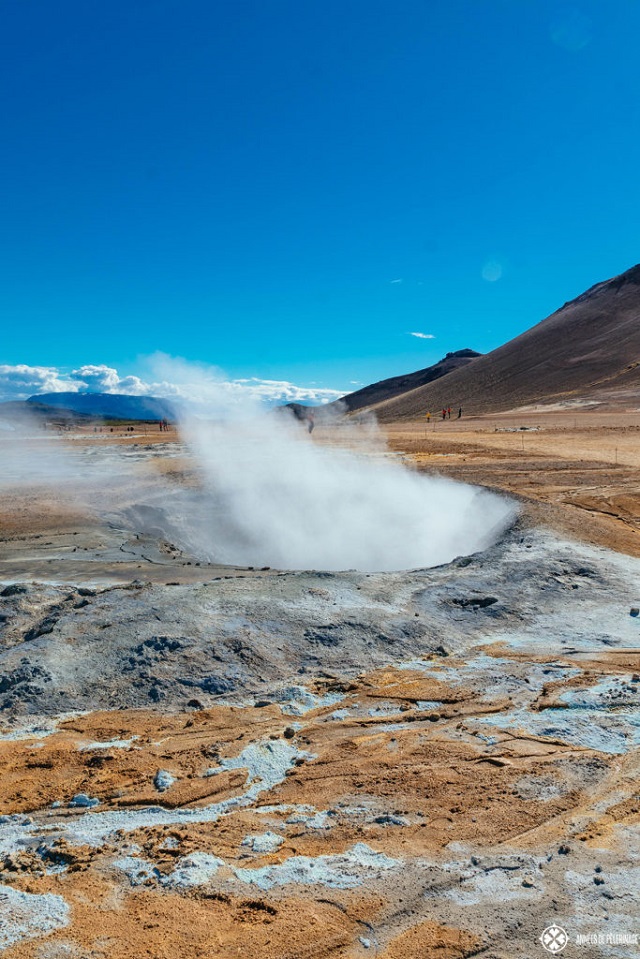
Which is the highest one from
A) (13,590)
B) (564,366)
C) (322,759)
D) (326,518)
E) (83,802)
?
(564,366)

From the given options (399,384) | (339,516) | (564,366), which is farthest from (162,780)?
(399,384)

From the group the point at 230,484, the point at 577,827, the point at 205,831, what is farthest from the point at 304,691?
the point at 230,484

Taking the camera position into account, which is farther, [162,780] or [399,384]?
[399,384]

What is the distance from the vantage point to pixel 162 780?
14.5 feet

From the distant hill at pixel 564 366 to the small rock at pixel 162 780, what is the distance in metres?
56.6

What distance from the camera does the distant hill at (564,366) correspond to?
67188mm

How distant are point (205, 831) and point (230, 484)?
45.5ft

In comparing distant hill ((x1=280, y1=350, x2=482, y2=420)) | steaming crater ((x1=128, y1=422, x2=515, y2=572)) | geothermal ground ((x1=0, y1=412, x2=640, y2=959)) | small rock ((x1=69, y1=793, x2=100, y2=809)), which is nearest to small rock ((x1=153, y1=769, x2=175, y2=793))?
geothermal ground ((x1=0, y1=412, x2=640, y2=959))

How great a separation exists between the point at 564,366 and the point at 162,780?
82496 millimetres

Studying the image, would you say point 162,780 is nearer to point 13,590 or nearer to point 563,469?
point 13,590

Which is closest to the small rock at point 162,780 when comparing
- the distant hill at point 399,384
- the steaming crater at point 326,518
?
the steaming crater at point 326,518

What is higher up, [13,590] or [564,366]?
[564,366]

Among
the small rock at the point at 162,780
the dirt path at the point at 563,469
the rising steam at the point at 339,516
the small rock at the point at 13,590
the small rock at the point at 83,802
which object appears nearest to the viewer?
the small rock at the point at 83,802

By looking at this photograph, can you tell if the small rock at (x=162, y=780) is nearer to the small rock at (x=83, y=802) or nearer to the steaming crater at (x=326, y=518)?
the small rock at (x=83, y=802)
